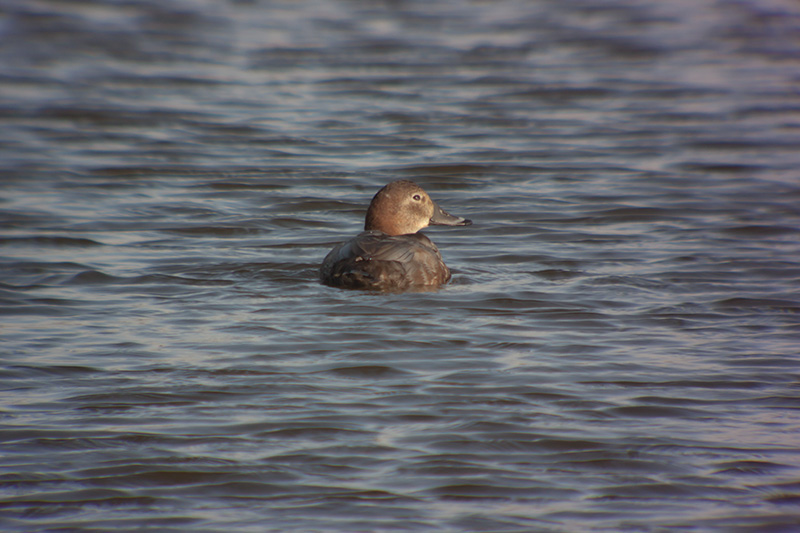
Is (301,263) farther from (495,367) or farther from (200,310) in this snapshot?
(495,367)

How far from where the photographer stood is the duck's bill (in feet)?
29.9

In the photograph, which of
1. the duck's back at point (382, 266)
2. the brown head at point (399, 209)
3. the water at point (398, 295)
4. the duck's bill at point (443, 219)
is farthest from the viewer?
the duck's bill at point (443, 219)

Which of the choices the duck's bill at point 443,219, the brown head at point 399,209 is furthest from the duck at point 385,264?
the duck's bill at point 443,219

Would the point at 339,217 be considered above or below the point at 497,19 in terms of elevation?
below

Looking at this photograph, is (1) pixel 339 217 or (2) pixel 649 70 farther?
(2) pixel 649 70

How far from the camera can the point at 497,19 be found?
2150 cm

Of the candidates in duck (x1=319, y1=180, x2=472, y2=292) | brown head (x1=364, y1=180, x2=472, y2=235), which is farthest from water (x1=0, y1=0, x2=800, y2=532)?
brown head (x1=364, y1=180, x2=472, y2=235)

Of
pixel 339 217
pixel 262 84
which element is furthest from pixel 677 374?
pixel 262 84

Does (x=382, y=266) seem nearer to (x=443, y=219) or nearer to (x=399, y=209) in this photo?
(x=399, y=209)

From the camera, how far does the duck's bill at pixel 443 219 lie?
29.9ft

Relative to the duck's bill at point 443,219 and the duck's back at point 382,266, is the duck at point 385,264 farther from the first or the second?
the duck's bill at point 443,219

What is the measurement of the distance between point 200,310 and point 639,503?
11.7 feet

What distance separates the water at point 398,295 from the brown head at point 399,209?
472 mm

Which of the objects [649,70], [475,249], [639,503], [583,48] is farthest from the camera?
[583,48]
